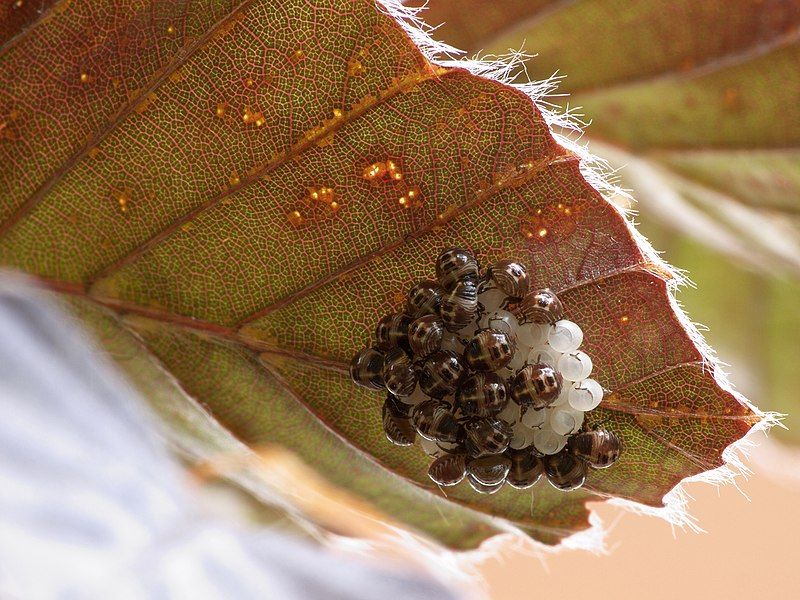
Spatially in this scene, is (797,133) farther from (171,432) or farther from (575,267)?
(171,432)

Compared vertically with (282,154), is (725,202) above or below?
below

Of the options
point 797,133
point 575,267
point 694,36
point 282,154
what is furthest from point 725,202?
point 282,154

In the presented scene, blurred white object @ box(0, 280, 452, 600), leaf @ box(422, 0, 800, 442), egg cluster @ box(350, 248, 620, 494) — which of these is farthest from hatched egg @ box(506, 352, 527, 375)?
leaf @ box(422, 0, 800, 442)

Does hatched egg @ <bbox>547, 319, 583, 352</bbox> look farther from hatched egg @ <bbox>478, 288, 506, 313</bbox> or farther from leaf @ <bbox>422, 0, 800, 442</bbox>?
leaf @ <bbox>422, 0, 800, 442</bbox>

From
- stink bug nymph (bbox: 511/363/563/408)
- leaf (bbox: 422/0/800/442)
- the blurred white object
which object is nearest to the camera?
the blurred white object

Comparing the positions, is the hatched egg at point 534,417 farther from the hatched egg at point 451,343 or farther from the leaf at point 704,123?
the leaf at point 704,123

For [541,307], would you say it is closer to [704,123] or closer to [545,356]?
[545,356]

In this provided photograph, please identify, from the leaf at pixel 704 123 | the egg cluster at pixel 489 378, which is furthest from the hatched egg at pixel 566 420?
the leaf at pixel 704 123
